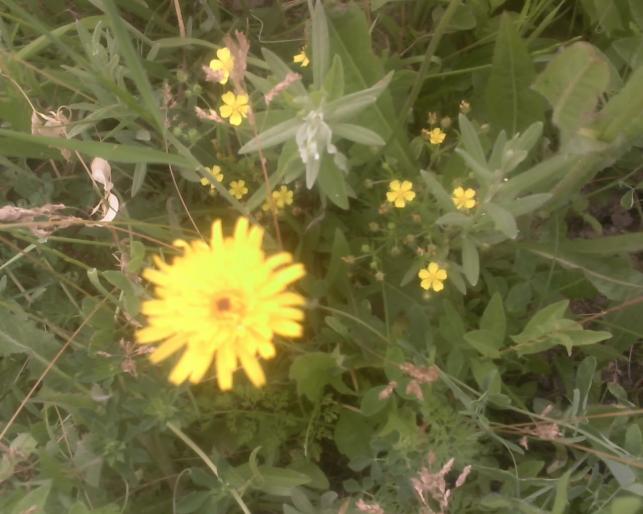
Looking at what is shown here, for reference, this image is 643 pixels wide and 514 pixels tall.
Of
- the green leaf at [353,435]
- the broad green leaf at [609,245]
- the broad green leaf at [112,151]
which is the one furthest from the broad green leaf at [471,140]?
the green leaf at [353,435]

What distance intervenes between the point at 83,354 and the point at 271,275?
1.00m

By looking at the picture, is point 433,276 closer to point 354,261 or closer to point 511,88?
point 354,261

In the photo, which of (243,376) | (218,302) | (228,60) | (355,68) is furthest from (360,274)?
(218,302)

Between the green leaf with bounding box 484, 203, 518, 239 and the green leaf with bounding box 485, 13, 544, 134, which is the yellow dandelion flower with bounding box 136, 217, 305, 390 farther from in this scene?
the green leaf with bounding box 485, 13, 544, 134

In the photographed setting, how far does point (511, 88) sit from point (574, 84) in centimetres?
51

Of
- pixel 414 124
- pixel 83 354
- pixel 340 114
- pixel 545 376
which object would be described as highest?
pixel 340 114

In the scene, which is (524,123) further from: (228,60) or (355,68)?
(228,60)

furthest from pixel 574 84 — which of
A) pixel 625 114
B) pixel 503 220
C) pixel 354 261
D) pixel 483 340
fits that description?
pixel 354 261

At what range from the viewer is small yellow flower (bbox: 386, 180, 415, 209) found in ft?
7.84

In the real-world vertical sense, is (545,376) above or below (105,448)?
below

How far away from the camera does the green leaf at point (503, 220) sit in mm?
1957

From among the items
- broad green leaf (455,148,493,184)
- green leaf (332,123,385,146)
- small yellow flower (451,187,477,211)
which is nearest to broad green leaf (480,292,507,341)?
small yellow flower (451,187,477,211)

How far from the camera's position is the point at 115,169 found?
282 cm

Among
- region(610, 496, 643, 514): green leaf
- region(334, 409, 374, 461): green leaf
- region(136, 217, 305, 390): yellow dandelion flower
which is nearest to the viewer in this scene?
region(136, 217, 305, 390): yellow dandelion flower
